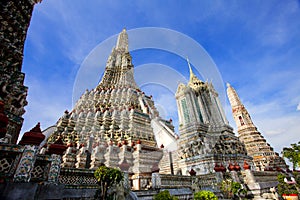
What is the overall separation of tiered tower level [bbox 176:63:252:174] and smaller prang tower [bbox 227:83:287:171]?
30.1 ft

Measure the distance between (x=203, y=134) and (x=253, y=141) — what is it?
60.1 ft

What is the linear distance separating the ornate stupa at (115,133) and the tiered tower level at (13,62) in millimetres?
8777

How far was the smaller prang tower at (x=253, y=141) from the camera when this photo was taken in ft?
81.2

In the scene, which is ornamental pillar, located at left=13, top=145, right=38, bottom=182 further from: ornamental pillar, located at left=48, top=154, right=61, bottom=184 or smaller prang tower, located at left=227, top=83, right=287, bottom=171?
smaller prang tower, located at left=227, top=83, right=287, bottom=171

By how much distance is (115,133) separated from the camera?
20.8 meters

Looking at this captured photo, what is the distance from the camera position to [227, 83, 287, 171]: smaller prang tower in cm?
2475

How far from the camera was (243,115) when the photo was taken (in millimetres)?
33344

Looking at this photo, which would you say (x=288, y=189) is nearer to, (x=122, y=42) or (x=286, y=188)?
(x=286, y=188)

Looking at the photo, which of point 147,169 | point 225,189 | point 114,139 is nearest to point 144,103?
point 114,139

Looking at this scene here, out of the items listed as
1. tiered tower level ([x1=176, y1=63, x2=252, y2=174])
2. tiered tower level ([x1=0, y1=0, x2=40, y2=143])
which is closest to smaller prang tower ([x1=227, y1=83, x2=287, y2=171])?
tiered tower level ([x1=176, y1=63, x2=252, y2=174])

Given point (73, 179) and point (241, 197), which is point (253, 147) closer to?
point (241, 197)

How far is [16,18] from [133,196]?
11.2 m

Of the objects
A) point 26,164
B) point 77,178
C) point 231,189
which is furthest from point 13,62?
point 231,189

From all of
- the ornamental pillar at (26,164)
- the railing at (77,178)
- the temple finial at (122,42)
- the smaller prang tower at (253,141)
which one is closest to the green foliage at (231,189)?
the railing at (77,178)
